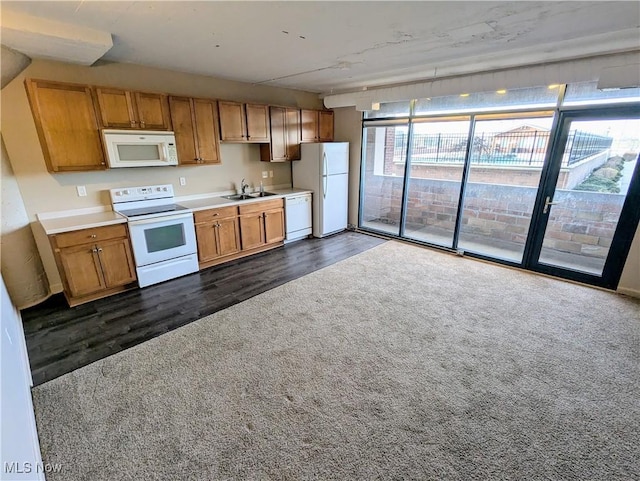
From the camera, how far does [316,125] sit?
18.1ft

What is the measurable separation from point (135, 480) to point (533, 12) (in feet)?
12.9

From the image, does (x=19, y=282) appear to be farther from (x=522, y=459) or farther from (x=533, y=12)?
(x=533, y=12)

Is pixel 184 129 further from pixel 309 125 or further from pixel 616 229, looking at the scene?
pixel 616 229

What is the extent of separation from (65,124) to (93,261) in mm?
1439

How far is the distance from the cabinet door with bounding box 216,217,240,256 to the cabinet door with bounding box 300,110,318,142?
→ 2.06 metres

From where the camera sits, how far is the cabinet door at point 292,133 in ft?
16.5

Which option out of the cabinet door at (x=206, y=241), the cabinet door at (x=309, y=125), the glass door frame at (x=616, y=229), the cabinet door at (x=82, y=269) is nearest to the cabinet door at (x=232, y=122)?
the cabinet door at (x=309, y=125)

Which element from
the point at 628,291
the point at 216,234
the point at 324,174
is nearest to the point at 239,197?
the point at 216,234

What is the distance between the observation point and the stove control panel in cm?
368

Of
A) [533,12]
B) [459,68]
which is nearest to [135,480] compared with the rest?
[533,12]

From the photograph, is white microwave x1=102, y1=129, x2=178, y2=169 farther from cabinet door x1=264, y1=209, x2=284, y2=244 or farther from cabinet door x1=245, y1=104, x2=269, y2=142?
cabinet door x1=264, y1=209, x2=284, y2=244

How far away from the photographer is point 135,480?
159 centimetres

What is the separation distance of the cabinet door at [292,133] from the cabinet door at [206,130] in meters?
1.28

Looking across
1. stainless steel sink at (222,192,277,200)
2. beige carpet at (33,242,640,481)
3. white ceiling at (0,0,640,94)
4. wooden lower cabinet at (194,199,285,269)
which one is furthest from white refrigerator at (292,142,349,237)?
beige carpet at (33,242,640,481)
